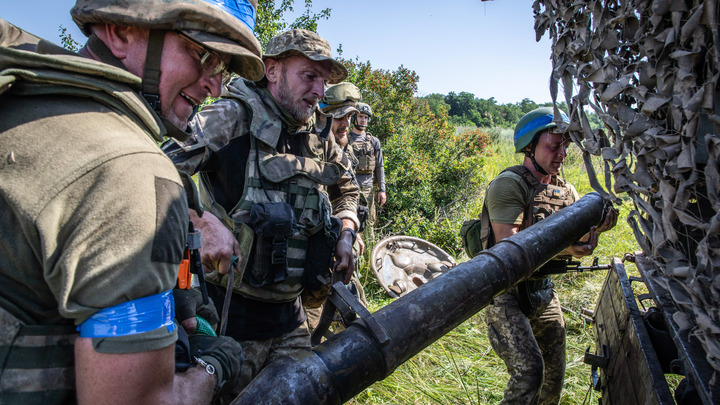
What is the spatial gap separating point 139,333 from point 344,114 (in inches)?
206

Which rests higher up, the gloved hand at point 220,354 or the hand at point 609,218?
the hand at point 609,218

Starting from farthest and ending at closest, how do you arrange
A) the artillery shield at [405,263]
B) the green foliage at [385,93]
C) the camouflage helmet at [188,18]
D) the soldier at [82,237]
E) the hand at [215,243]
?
the green foliage at [385,93] → the artillery shield at [405,263] → the hand at [215,243] → the camouflage helmet at [188,18] → the soldier at [82,237]

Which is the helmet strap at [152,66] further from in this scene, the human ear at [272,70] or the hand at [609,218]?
the hand at [609,218]

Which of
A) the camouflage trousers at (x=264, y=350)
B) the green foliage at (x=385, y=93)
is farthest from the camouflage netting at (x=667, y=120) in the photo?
the green foliage at (x=385, y=93)

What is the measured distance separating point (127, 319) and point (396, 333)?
3.04ft

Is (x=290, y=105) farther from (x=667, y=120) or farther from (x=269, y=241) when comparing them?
(x=667, y=120)

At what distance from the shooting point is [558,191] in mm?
3461

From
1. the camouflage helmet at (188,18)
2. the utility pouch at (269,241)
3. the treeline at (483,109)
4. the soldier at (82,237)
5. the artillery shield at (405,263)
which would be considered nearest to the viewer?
the soldier at (82,237)

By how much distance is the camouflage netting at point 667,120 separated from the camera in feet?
4.27

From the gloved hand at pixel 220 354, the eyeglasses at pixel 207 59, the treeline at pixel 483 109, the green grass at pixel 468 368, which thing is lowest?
the green grass at pixel 468 368

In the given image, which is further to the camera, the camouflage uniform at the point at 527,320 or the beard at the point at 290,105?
the camouflage uniform at the point at 527,320

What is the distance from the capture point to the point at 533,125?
11.8ft

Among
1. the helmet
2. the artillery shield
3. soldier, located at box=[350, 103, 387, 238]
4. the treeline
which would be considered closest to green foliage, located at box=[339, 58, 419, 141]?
soldier, located at box=[350, 103, 387, 238]

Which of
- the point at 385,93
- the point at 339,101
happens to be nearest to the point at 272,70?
the point at 339,101
